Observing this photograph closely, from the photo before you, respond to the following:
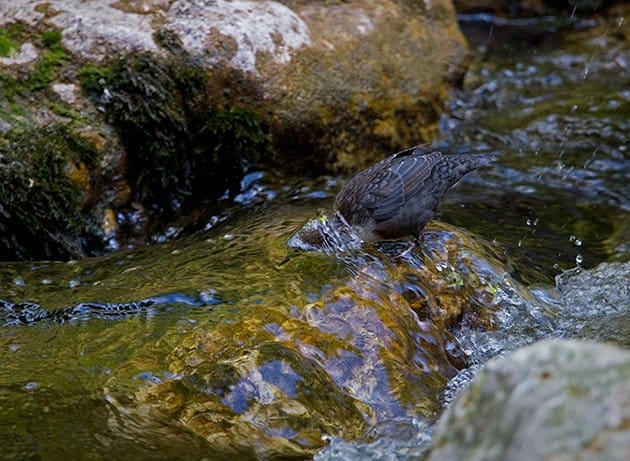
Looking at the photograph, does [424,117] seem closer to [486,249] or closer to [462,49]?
[462,49]

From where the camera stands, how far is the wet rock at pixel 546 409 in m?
1.61

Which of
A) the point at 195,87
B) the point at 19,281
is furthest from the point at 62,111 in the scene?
the point at 19,281

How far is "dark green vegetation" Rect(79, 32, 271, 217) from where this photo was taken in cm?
511

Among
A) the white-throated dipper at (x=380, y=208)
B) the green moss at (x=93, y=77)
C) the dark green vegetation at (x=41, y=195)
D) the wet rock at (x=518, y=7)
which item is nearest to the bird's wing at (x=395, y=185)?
the white-throated dipper at (x=380, y=208)

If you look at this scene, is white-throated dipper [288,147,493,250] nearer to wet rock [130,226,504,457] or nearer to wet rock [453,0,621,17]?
wet rock [130,226,504,457]

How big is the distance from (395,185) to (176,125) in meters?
1.70

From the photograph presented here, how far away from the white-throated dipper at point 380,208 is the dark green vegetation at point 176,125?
1.34 meters

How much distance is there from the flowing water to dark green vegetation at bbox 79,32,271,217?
0.26 meters

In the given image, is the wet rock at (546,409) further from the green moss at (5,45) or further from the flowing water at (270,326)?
the green moss at (5,45)

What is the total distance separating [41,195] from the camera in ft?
15.3

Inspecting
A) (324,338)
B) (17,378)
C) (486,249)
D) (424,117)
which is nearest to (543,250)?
(486,249)

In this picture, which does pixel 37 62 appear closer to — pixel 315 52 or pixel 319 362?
pixel 315 52

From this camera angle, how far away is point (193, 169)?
5.54m

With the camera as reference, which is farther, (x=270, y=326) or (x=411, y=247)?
(x=411, y=247)
